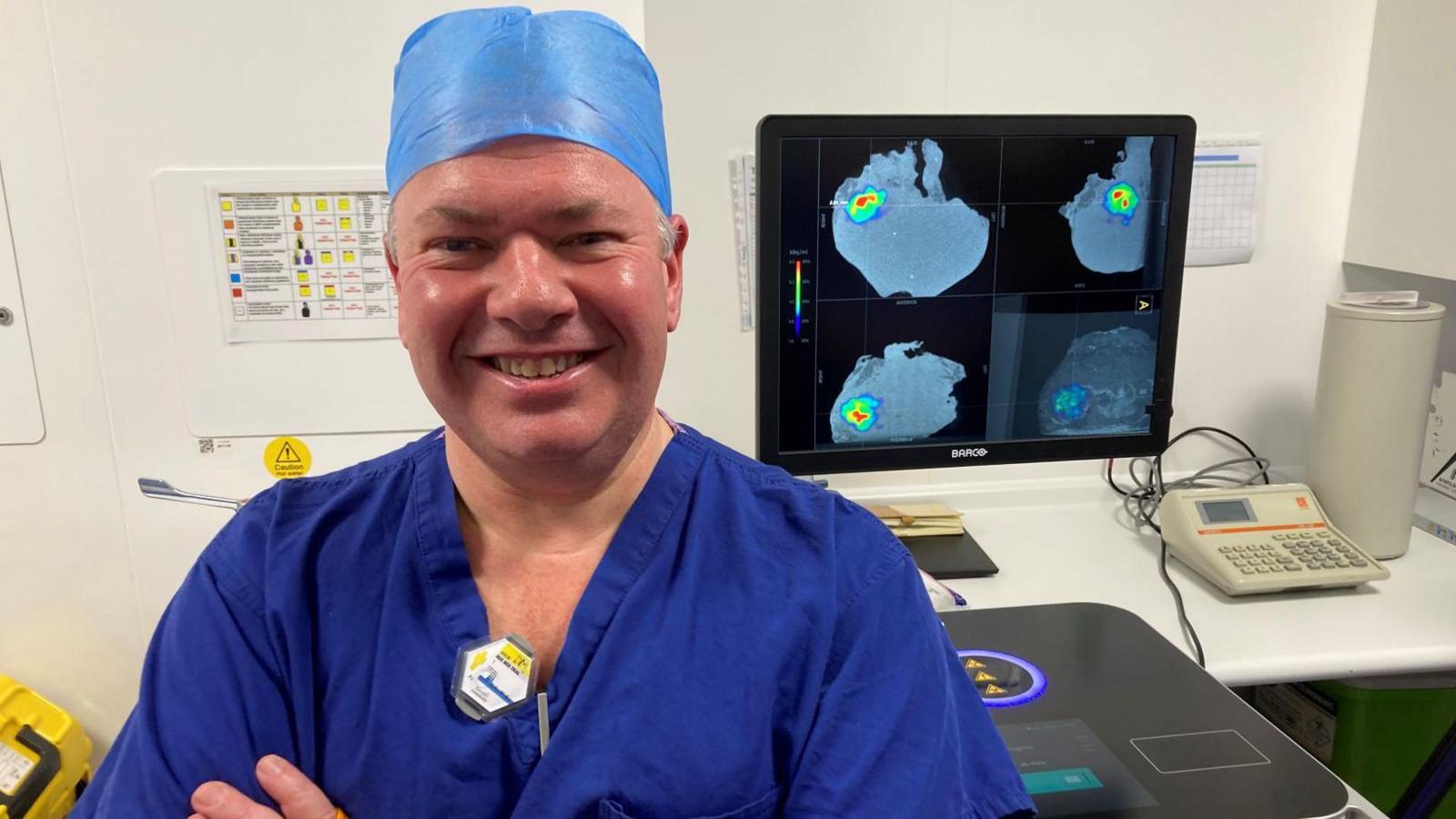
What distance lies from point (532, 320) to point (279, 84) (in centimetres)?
63

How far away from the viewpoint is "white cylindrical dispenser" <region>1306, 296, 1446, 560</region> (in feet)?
4.73

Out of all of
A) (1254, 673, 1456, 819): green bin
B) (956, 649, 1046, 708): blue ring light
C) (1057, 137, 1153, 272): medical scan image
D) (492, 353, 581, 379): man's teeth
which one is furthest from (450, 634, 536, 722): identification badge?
(1254, 673, 1456, 819): green bin

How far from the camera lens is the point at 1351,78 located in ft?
5.66

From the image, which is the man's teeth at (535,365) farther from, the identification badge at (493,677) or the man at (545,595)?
the identification badge at (493,677)

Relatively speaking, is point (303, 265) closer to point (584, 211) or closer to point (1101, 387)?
point (584, 211)

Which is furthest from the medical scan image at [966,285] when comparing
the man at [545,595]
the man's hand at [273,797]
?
the man's hand at [273,797]

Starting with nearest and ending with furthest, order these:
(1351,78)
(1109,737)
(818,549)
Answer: (818,549) < (1109,737) < (1351,78)

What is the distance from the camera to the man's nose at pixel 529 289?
78 cm

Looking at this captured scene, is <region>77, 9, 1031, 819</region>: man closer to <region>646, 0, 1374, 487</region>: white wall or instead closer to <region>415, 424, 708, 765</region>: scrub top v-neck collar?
<region>415, 424, 708, 765</region>: scrub top v-neck collar

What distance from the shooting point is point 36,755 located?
1.30 m

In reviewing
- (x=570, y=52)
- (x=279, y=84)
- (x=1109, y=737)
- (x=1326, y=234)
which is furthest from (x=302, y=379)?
(x=1326, y=234)

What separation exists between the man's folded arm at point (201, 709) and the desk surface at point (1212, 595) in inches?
36.3

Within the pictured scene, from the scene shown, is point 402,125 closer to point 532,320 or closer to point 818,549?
point 532,320

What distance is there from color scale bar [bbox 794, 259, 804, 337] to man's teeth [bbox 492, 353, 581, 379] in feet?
1.79
